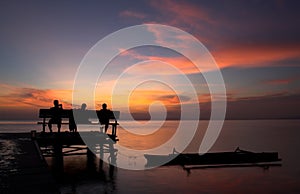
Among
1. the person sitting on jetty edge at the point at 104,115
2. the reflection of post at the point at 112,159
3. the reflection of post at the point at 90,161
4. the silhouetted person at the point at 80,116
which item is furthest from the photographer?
the reflection of post at the point at 90,161

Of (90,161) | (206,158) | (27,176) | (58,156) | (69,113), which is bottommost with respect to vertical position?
(206,158)

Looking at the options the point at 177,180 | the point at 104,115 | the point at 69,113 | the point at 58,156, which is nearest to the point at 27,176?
the point at 69,113

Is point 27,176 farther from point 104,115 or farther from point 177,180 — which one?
point 177,180

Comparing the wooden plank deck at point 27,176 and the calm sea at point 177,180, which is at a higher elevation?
the wooden plank deck at point 27,176

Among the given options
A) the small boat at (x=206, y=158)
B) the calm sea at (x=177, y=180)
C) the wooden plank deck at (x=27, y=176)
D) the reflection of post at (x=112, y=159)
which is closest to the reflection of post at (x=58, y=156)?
the calm sea at (x=177, y=180)

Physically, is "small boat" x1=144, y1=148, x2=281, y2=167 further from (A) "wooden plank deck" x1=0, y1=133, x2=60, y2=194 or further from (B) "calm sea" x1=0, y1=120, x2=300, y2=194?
(A) "wooden plank deck" x1=0, y1=133, x2=60, y2=194

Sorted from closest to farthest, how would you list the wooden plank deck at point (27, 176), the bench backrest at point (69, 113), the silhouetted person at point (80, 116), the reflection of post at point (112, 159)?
the wooden plank deck at point (27, 176), the bench backrest at point (69, 113), the silhouetted person at point (80, 116), the reflection of post at point (112, 159)

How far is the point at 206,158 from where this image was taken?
30.2m

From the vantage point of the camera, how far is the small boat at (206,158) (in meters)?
29.2

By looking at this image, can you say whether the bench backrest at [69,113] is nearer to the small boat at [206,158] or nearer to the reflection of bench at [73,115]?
the reflection of bench at [73,115]

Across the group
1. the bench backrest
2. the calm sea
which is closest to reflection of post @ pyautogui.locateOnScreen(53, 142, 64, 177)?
the calm sea

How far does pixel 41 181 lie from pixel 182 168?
21.5 metres

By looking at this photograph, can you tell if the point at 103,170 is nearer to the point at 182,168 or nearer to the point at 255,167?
the point at 182,168

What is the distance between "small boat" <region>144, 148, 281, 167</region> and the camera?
29203mm
